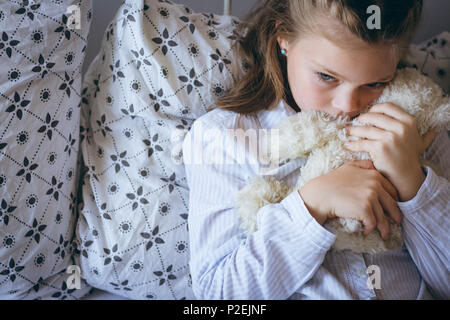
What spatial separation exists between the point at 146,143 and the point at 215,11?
1.66ft

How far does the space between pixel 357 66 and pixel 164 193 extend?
48 cm

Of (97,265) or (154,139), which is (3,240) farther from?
(154,139)

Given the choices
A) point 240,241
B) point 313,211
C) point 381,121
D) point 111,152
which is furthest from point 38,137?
point 381,121

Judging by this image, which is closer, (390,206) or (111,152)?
(390,206)

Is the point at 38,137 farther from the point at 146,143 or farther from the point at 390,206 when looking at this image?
the point at 390,206

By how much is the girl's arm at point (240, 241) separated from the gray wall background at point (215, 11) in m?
0.52

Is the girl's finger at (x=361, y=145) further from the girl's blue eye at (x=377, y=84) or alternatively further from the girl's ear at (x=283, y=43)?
the girl's ear at (x=283, y=43)

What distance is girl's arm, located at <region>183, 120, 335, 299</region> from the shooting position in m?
0.61

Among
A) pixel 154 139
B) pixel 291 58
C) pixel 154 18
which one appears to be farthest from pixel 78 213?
pixel 291 58

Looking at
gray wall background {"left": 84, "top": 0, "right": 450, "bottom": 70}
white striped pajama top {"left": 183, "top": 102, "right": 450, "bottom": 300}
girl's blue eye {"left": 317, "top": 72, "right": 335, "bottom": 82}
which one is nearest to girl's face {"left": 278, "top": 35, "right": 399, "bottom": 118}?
girl's blue eye {"left": 317, "top": 72, "right": 335, "bottom": 82}

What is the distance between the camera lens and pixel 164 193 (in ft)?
2.71

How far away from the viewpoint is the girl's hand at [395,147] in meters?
0.62

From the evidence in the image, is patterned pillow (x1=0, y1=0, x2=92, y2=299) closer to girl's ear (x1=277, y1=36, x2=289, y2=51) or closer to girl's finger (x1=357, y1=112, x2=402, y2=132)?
girl's ear (x1=277, y1=36, x2=289, y2=51)

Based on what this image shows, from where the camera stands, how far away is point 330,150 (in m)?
0.63
